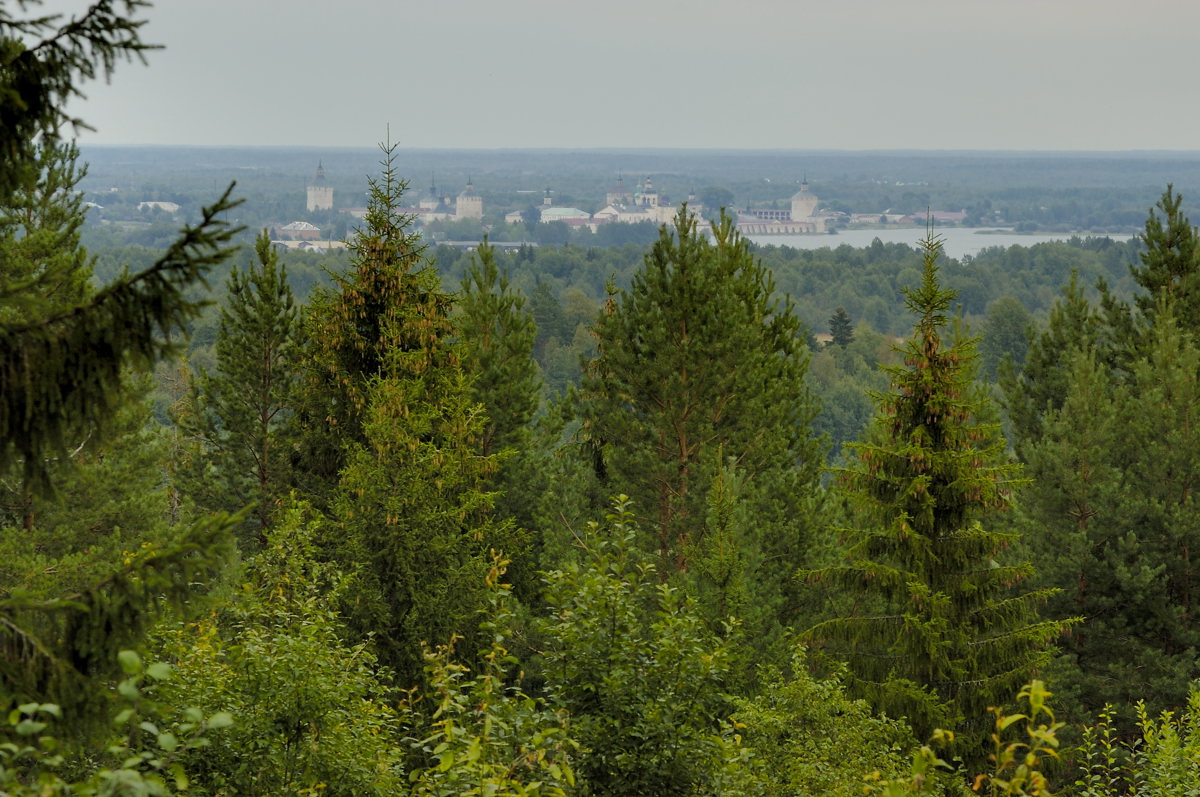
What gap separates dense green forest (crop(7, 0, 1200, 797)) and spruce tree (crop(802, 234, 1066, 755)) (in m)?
0.05

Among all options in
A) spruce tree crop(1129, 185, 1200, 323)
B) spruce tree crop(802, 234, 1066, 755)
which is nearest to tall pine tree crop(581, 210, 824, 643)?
spruce tree crop(802, 234, 1066, 755)

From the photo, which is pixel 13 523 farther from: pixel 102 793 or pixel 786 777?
pixel 102 793

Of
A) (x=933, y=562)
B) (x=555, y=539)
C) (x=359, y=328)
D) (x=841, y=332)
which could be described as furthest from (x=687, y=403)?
(x=841, y=332)

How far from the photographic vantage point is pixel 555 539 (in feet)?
65.1

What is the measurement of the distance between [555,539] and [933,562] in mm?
7692

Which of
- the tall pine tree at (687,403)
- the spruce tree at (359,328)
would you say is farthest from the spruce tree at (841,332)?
the spruce tree at (359,328)

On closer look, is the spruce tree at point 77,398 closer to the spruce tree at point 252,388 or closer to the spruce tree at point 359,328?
the spruce tree at point 359,328

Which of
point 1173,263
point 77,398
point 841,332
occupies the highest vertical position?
point 1173,263

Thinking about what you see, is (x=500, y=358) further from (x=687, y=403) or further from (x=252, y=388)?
(x=252, y=388)

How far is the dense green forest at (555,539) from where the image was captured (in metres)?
5.17

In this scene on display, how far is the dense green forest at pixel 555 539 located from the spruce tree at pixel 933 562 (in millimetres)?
47

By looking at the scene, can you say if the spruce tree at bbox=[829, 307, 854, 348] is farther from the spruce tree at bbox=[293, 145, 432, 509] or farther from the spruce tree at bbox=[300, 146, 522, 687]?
the spruce tree at bbox=[293, 145, 432, 509]

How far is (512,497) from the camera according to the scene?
23.7 metres

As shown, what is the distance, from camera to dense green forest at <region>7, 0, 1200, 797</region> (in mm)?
5168
